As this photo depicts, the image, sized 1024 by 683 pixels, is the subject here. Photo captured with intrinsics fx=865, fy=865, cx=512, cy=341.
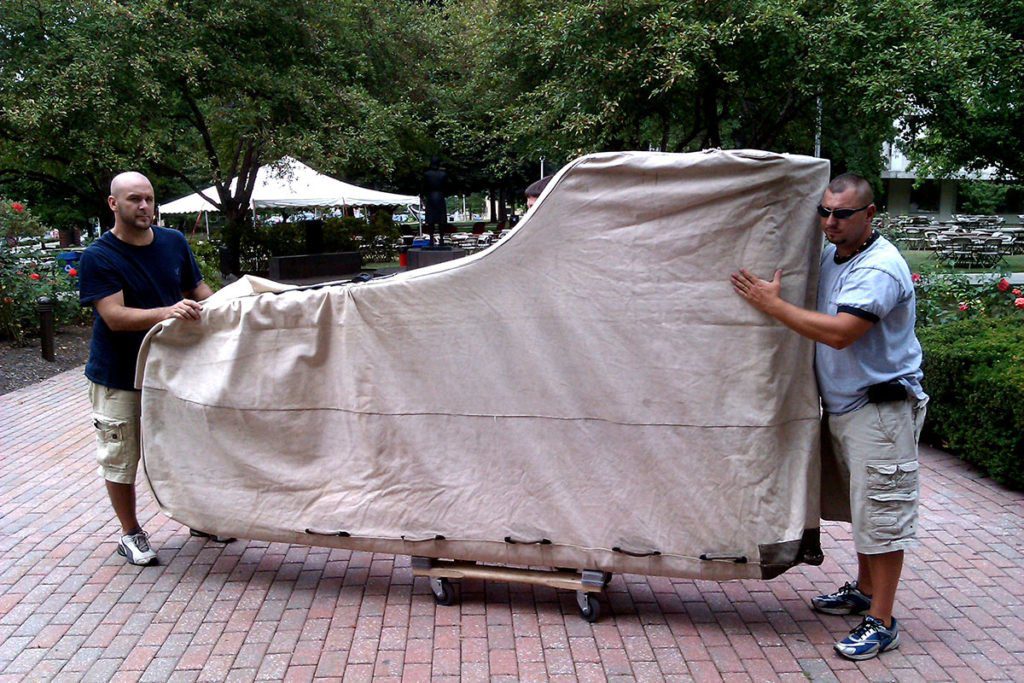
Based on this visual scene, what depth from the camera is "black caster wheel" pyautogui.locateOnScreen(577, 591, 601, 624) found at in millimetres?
3707

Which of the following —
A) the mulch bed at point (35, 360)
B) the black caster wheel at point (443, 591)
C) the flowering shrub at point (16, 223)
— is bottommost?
the mulch bed at point (35, 360)

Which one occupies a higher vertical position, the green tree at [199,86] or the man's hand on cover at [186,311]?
the green tree at [199,86]

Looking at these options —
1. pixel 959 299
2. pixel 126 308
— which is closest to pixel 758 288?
pixel 126 308

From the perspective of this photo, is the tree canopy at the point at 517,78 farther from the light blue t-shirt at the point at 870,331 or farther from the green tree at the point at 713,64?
the light blue t-shirt at the point at 870,331

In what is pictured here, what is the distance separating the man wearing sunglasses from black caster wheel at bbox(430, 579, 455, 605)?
1645 mm

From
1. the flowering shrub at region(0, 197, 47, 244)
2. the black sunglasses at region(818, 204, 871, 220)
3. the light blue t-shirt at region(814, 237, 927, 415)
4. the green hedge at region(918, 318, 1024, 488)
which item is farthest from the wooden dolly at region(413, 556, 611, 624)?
the flowering shrub at region(0, 197, 47, 244)

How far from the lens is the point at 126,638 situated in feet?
12.0

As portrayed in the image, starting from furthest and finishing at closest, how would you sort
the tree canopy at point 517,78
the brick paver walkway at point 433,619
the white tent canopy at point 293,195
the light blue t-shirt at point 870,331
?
the white tent canopy at point 293,195, the tree canopy at point 517,78, the brick paver walkway at point 433,619, the light blue t-shirt at point 870,331

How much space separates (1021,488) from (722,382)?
131 inches

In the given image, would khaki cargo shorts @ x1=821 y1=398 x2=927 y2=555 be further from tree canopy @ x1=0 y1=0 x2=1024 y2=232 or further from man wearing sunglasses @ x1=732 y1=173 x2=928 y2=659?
tree canopy @ x1=0 y1=0 x2=1024 y2=232

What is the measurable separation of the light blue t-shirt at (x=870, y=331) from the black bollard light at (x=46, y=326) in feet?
33.0

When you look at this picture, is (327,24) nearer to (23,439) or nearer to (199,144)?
(199,144)

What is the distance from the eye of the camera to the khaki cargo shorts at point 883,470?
10.8ft

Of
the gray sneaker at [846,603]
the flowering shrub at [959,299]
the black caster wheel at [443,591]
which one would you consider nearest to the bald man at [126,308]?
the black caster wheel at [443,591]
